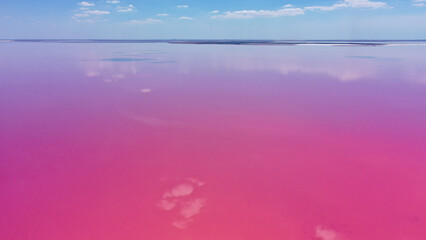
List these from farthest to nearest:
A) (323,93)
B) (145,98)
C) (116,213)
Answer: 1. (323,93)
2. (145,98)
3. (116,213)

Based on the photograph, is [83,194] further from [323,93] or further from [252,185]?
[323,93]

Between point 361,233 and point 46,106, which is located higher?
point 46,106

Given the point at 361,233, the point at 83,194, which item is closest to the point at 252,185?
the point at 361,233

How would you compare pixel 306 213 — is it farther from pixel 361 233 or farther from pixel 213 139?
pixel 213 139

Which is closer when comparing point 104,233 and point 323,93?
point 104,233

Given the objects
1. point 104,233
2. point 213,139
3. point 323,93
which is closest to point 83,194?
point 104,233

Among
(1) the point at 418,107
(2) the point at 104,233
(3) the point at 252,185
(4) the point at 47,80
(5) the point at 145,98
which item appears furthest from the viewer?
(4) the point at 47,80
